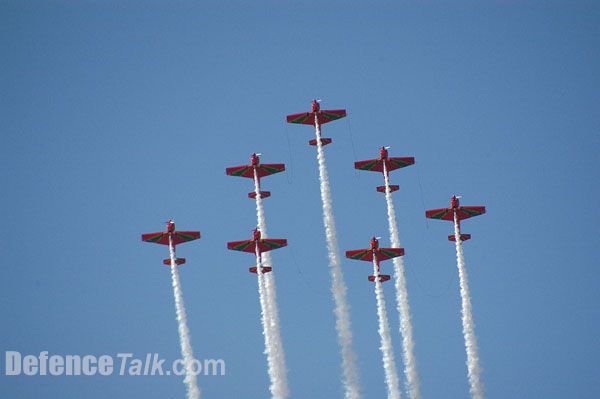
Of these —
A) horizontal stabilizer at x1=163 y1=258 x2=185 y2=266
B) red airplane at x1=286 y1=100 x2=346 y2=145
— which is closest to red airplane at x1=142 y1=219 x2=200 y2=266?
horizontal stabilizer at x1=163 y1=258 x2=185 y2=266

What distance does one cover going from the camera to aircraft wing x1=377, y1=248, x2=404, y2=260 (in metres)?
174

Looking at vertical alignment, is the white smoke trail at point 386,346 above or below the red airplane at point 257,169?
below

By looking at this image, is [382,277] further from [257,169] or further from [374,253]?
[257,169]

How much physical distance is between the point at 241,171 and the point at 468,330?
29876 millimetres

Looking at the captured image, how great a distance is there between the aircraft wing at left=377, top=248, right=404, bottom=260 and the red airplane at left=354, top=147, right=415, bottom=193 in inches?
339

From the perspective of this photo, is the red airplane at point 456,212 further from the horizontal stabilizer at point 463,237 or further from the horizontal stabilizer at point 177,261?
the horizontal stabilizer at point 177,261

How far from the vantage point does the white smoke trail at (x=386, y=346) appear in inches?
6860

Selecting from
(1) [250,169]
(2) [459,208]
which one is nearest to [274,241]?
(1) [250,169]

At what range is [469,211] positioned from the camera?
179 m

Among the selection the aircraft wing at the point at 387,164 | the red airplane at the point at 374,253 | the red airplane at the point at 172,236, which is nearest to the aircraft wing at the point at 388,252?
the red airplane at the point at 374,253

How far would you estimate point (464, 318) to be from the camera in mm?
177750

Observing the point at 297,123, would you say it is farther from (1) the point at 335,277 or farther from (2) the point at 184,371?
(2) the point at 184,371

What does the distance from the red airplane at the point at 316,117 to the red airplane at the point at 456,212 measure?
14245 mm

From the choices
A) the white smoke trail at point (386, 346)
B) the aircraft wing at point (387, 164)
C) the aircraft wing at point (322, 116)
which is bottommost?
the white smoke trail at point (386, 346)
